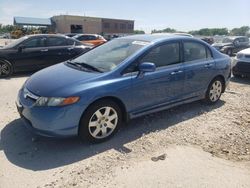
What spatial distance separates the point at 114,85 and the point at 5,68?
639cm

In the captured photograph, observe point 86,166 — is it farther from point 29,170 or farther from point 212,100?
point 212,100

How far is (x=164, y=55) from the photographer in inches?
197

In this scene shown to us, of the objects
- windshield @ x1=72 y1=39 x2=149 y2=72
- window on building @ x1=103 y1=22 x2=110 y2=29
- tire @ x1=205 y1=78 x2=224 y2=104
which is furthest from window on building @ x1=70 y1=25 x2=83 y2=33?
A: windshield @ x1=72 y1=39 x2=149 y2=72

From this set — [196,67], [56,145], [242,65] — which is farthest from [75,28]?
[56,145]

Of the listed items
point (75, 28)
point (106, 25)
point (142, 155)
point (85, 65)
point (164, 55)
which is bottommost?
point (142, 155)

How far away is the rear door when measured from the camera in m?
5.33

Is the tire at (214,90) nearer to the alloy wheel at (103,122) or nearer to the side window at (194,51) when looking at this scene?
the side window at (194,51)

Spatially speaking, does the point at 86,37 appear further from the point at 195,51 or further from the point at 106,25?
the point at 106,25

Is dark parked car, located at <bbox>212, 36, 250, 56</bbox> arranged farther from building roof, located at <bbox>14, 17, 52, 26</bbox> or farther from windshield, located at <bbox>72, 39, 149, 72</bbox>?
building roof, located at <bbox>14, 17, 52, 26</bbox>

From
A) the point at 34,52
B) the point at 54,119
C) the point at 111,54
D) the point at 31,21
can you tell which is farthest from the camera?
the point at 31,21

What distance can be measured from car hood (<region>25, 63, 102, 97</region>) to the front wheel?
112 inches

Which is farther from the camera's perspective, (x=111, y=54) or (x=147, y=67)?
(x=111, y=54)

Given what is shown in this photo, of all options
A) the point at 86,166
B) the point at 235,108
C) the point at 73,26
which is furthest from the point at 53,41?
the point at 73,26

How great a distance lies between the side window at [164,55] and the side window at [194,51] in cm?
25
